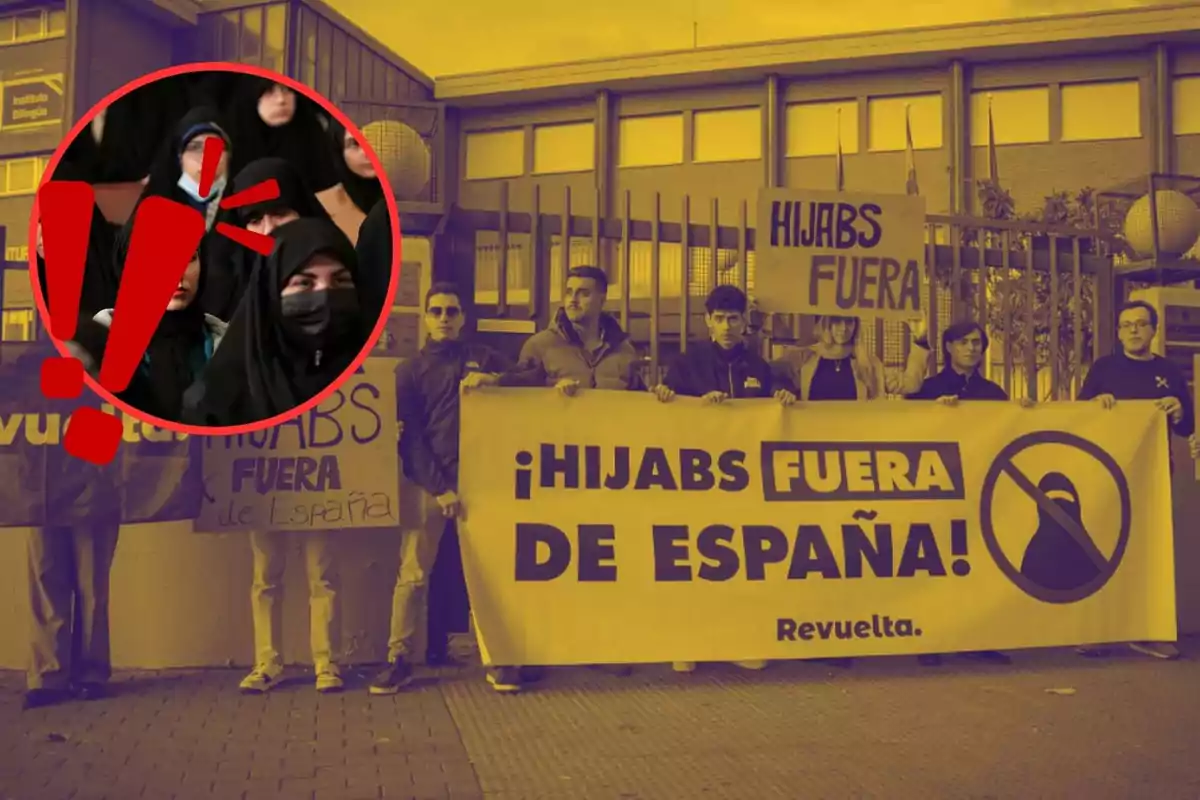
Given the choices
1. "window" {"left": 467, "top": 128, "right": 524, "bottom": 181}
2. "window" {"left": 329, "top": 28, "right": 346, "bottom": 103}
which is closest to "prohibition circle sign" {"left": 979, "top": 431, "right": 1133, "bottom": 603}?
"window" {"left": 329, "top": 28, "right": 346, "bottom": 103}

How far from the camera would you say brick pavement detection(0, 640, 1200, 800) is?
14.1 ft

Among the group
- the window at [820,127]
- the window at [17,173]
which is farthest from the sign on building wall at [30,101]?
the window at [820,127]

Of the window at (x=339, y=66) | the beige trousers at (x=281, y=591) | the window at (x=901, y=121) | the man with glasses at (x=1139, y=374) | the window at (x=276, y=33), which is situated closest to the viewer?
the beige trousers at (x=281, y=591)

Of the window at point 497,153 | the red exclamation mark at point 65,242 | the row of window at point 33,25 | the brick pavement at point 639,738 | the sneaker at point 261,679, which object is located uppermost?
the row of window at point 33,25

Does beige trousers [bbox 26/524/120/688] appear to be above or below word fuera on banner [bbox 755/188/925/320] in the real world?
below

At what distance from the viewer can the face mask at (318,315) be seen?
4.18 metres

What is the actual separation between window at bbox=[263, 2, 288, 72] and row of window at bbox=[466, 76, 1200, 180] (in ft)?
20.7

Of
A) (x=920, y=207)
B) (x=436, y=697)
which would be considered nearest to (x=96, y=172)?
(x=436, y=697)

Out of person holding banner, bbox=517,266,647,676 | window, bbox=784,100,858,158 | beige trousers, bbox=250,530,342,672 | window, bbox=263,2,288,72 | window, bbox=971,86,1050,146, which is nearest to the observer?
beige trousers, bbox=250,530,342,672

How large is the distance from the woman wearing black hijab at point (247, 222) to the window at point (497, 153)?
24.3 meters

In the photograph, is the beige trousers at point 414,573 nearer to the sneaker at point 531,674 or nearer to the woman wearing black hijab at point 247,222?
the sneaker at point 531,674

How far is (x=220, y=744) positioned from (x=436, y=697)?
116cm

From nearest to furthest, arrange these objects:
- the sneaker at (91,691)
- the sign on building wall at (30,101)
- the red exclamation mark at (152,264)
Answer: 1. the red exclamation mark at (152,264)
2. the sneaker at (91,691)
3. the sign on building wall at (30,101)

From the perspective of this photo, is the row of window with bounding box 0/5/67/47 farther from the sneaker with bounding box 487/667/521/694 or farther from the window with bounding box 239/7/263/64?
the sneaker with bounding box 487/667/521/694
